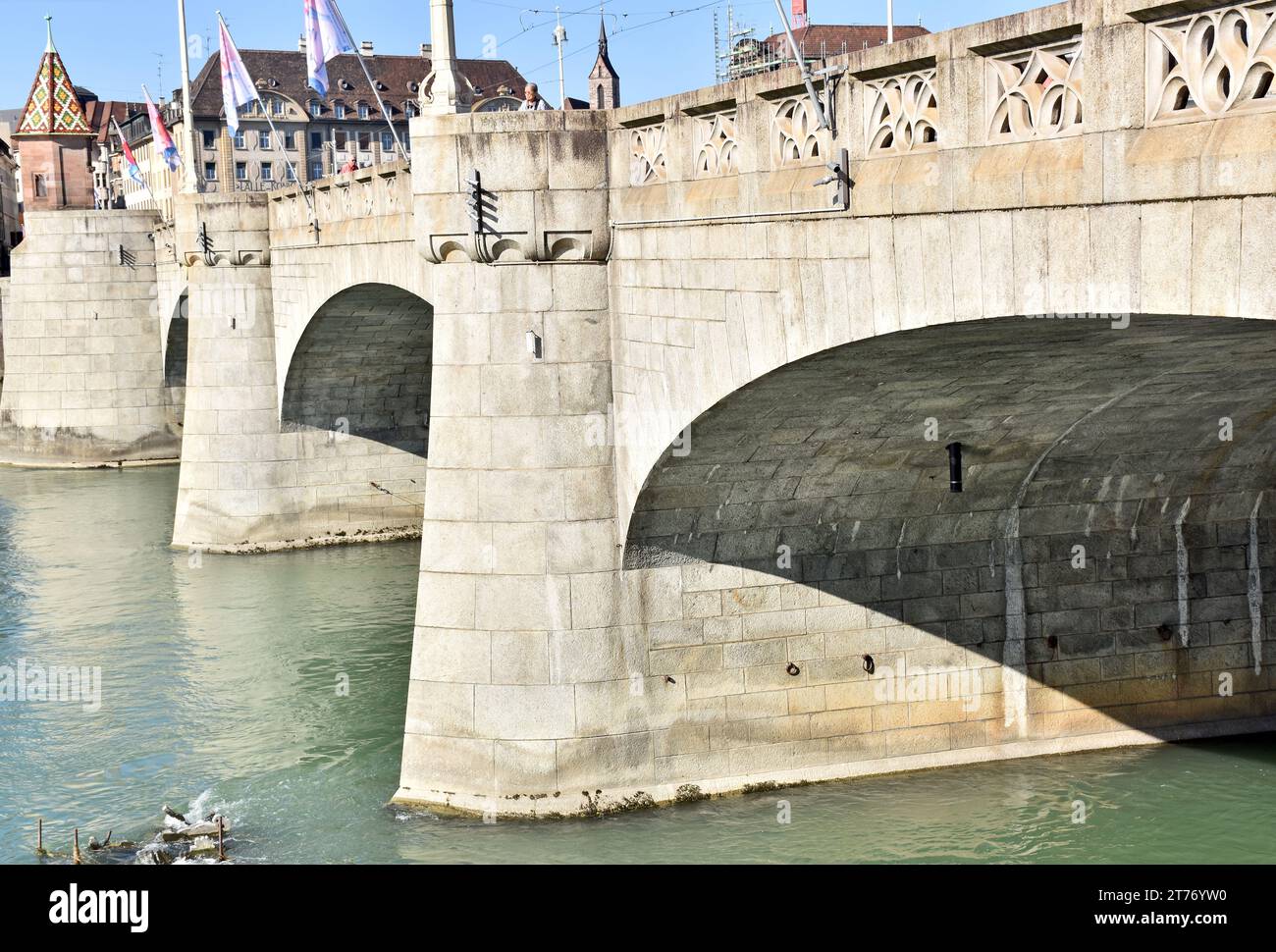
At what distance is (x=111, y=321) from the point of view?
A: 51000 millimetres

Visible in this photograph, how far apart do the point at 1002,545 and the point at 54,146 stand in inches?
1860

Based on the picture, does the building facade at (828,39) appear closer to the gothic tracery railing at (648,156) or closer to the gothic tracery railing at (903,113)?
the gothic tracery railing at (648,156)

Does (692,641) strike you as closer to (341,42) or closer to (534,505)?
(534,505)

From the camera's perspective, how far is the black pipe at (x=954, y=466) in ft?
56.9

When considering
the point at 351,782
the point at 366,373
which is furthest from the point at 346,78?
the point at 351,782

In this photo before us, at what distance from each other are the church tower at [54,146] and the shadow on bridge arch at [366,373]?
84.9 ft

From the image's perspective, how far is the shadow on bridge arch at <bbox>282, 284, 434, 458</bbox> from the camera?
106ft

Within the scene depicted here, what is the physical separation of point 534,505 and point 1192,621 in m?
7.60

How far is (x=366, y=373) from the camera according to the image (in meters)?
35.2

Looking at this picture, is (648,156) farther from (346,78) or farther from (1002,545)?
(346,78)

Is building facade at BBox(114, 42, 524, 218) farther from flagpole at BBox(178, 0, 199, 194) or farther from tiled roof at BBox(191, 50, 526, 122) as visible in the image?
flagpole at BBox(178, 0, 199, 194)

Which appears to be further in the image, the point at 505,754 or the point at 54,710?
the point at 54,710

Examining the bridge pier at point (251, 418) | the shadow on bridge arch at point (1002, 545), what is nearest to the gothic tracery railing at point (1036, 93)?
the shadow on bridge arch at point (1002, 545)
